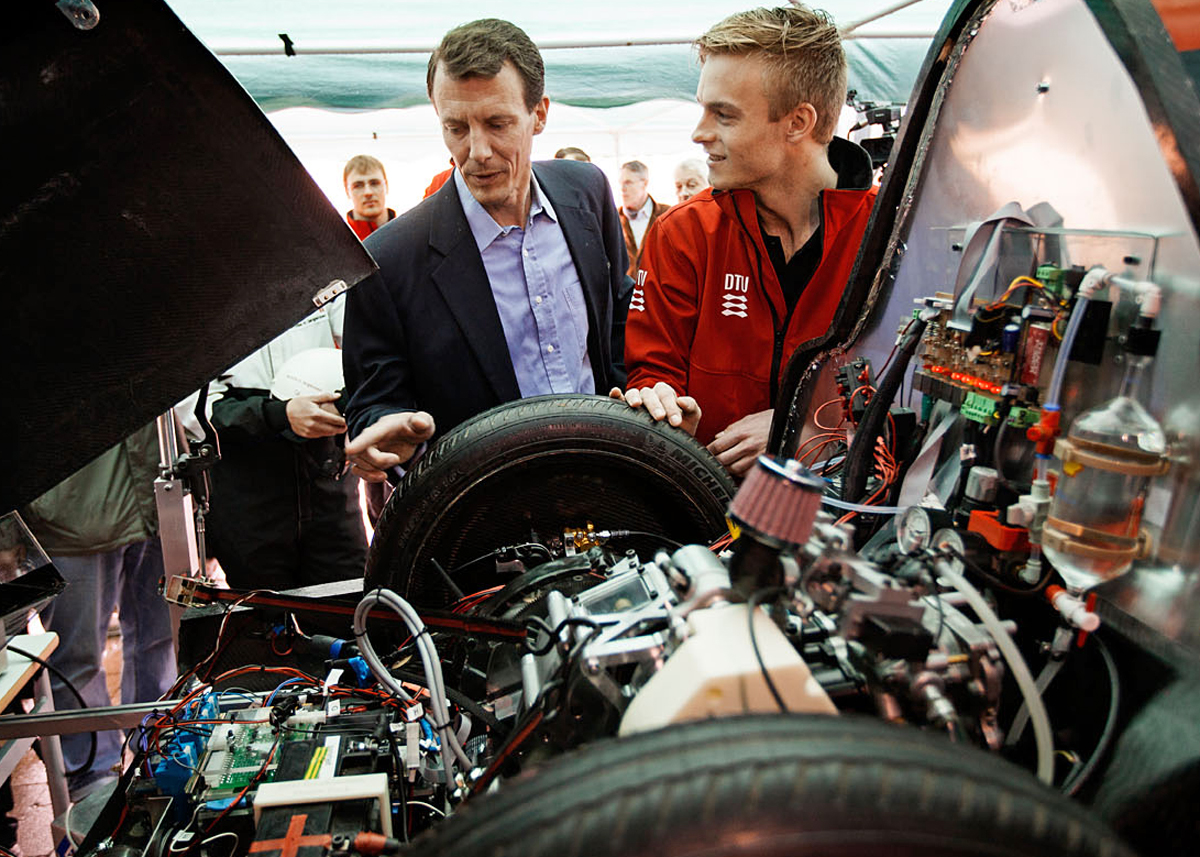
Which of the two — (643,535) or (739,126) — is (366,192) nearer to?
(739,126)

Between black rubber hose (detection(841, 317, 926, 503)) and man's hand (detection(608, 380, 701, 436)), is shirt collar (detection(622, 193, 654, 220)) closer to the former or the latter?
man's hand (detection(608, 380, 701, 436))

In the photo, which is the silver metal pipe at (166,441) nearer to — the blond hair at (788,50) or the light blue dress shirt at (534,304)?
the light blue dress shirt at (534,304)

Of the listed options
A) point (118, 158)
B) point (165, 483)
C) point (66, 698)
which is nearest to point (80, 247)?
point (118, 158)

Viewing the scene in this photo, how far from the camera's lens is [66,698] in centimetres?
304

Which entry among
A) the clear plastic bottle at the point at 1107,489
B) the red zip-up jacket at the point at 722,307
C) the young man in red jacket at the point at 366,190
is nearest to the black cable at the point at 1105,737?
the clear plastic bottle at the point at 1107,489

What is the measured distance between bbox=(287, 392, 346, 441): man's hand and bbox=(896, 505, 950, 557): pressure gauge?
6.92 feet

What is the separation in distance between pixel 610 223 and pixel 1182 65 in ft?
6.23

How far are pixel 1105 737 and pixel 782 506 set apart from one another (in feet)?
1.65

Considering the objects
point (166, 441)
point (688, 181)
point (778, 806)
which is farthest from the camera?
point (688, 181)

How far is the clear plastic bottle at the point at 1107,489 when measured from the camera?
95 cm

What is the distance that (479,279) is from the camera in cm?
238

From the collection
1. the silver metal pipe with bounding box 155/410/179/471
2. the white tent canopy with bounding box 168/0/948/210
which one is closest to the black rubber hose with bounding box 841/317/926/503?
the silver metal pipe with bounding box 155/410/179/471

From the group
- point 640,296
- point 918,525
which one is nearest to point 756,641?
point 918,525

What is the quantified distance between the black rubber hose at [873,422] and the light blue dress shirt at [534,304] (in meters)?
1.14
